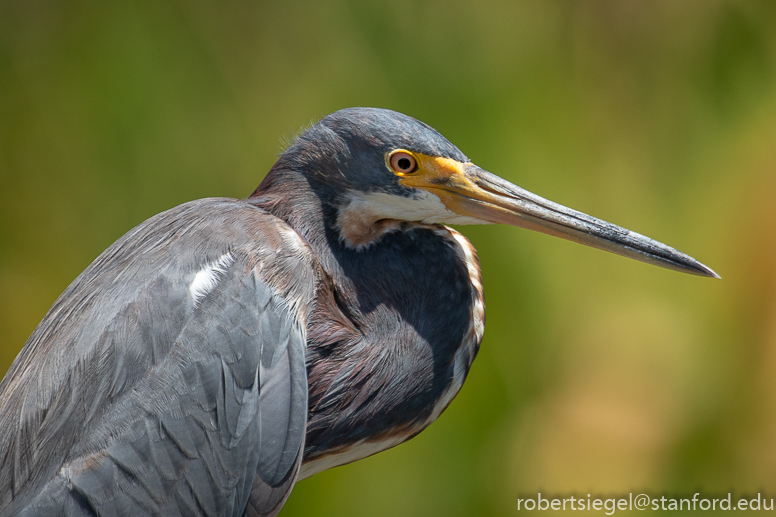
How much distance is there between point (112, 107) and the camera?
245cm

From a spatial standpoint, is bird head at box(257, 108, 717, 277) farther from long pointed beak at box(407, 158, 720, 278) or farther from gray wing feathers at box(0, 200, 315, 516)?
→ gray wing feathers at box(0, 200, 315, 516)

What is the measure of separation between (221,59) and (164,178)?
A: 0.50 meters

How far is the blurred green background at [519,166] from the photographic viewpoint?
92.1 inches

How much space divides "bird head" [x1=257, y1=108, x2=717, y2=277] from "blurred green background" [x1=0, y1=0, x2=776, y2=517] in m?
0.96

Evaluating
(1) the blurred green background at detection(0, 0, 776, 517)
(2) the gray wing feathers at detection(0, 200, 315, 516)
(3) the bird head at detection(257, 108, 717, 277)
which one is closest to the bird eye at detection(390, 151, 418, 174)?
(3) the bird head at detection(257, 108, 717, 277)

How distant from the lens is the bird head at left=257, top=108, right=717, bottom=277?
4.36 feet

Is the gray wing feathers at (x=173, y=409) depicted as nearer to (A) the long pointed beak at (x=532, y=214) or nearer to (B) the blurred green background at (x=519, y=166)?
(A) the long pointed beak at (x=532, y=214)

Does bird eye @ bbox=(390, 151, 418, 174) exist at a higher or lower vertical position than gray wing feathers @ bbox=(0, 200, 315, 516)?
higher

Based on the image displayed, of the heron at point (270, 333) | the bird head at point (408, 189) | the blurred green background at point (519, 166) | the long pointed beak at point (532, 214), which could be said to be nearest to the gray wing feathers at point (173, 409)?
the heron at point (270, 333)

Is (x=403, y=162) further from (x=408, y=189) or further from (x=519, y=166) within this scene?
(x=519, y=166)

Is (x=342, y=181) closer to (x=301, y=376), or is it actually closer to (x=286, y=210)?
(x=286, y=210)

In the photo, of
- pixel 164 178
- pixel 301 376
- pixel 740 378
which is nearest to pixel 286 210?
→ pixel 301 376

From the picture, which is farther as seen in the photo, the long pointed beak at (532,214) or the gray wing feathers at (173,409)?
the long pointed beak at (532,214)

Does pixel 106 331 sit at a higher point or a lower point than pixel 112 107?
lower
